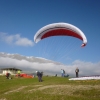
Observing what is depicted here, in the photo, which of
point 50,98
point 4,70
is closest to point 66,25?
point 50,98

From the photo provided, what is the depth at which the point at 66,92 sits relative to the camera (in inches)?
912

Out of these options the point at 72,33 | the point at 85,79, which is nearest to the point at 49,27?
the point at 72,33

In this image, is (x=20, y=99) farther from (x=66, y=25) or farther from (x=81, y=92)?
(x=66, y=25)

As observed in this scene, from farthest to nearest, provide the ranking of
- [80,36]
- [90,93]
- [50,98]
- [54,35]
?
[54,35], [80,36], [90,93], [50,98]

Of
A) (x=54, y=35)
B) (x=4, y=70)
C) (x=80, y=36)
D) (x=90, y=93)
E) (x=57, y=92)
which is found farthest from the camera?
(x=4, y=70)

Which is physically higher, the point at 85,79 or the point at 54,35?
the point at 54,35

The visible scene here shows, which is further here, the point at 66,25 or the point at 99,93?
the point at 66,25

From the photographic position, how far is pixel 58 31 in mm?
35000

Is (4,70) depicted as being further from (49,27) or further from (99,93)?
(99,93)

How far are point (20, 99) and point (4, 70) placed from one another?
70.6 meters

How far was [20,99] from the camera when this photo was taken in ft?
70.1

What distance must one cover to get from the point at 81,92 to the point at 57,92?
275cm

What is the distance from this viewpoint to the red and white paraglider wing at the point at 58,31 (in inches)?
1312

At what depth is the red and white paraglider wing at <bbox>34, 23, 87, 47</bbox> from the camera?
1312 inches
